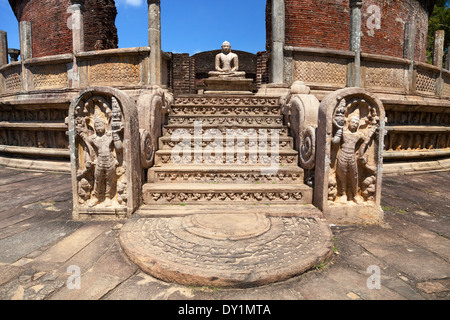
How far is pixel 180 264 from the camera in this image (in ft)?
6.56

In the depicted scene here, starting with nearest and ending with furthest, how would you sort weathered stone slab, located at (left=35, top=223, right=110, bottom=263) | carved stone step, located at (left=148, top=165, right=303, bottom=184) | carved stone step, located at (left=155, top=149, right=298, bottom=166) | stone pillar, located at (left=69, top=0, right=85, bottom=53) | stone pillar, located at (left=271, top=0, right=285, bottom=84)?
weathered stone slab, located at (left=35, top=223, right=110, bottom=263), carved stone step, located at (left=148, top=165, right=303, bottom=184), carved stone step, located at (left=155, top=149, right=298, bottom=166), stone pillar, located at (left=271, top=0, right=285, bottom=84), stone pillar, located at (left=69, top=0, right=85, bottom=53)

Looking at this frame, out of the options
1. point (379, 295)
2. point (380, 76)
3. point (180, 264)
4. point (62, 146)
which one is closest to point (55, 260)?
point (180, 264)

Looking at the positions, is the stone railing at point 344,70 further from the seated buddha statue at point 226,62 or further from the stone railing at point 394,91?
the seated buddha statue at point 226,62

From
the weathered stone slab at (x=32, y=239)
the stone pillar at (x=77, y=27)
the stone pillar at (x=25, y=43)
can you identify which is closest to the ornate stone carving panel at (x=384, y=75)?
the weathered stone slab at (x=32, y=239)

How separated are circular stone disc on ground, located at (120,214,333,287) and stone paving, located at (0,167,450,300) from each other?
0.08 metres

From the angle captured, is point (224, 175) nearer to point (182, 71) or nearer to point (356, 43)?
point (356, 43)

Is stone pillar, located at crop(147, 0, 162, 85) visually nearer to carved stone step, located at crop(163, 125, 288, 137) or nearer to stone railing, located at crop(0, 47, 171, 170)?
stone railing, located at crop(0, 47, 171, 170)

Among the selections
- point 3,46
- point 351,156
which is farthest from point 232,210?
point 3,46

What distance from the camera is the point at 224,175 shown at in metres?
3.64

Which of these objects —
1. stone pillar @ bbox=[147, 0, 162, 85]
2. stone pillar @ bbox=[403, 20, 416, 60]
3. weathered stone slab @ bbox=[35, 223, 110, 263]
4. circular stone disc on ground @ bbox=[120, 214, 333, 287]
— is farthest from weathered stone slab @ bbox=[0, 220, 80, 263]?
stone pillar @ bbox=[403, 20, 416, 60]

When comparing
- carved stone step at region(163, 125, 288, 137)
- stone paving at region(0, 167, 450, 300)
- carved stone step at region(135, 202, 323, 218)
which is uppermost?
carved stone step at region(163, 125, 288, 137)

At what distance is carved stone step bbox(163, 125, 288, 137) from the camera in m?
4.42

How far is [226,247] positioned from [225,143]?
217 centimetres

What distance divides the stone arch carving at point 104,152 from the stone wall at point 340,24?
790 centimetres
